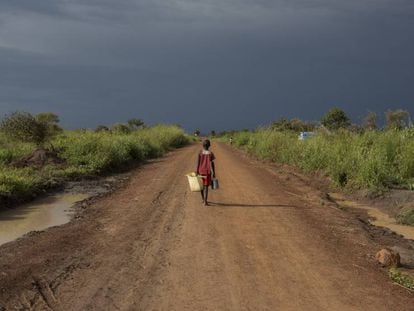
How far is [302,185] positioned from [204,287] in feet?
41.4

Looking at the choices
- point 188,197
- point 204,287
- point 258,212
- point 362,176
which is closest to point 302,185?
point 362,176

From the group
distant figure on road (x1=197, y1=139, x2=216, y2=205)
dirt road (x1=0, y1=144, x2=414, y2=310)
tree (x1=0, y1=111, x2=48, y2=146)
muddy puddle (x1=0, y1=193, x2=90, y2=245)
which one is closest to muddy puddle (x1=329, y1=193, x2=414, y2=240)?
dirt road (x1=0, y1=144, x2=414, y2=310)

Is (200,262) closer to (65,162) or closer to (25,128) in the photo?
(65,162)

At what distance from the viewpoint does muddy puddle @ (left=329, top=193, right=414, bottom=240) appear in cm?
1252

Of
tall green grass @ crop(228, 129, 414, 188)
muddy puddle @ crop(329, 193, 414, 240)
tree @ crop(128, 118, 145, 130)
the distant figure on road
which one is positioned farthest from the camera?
tree @ crop(128, 118, 145, 130)

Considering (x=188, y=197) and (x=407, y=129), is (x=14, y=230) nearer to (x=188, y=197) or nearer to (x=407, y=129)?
(x=188, y=197)

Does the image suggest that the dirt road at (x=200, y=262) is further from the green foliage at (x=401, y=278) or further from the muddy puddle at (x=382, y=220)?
the muddy puddle at (x=382, y=220)

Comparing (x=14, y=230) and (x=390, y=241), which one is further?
(x=14, y=230)

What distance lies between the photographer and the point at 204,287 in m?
7.16

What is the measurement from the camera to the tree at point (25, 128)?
2748 centimetres

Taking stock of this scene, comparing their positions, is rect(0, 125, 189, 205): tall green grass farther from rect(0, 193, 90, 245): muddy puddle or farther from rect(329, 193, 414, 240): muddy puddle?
rect(329, 193, 414, 240): muddy puddle

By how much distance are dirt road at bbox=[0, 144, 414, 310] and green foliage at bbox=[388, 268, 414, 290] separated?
0.14 m

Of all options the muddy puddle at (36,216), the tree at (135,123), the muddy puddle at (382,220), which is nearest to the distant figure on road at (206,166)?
the muddy puddle at (36,216)

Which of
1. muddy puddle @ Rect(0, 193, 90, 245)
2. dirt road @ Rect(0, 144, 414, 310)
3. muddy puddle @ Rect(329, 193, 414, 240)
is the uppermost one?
dirt road @ Rect(0, 144, 414, 310)
